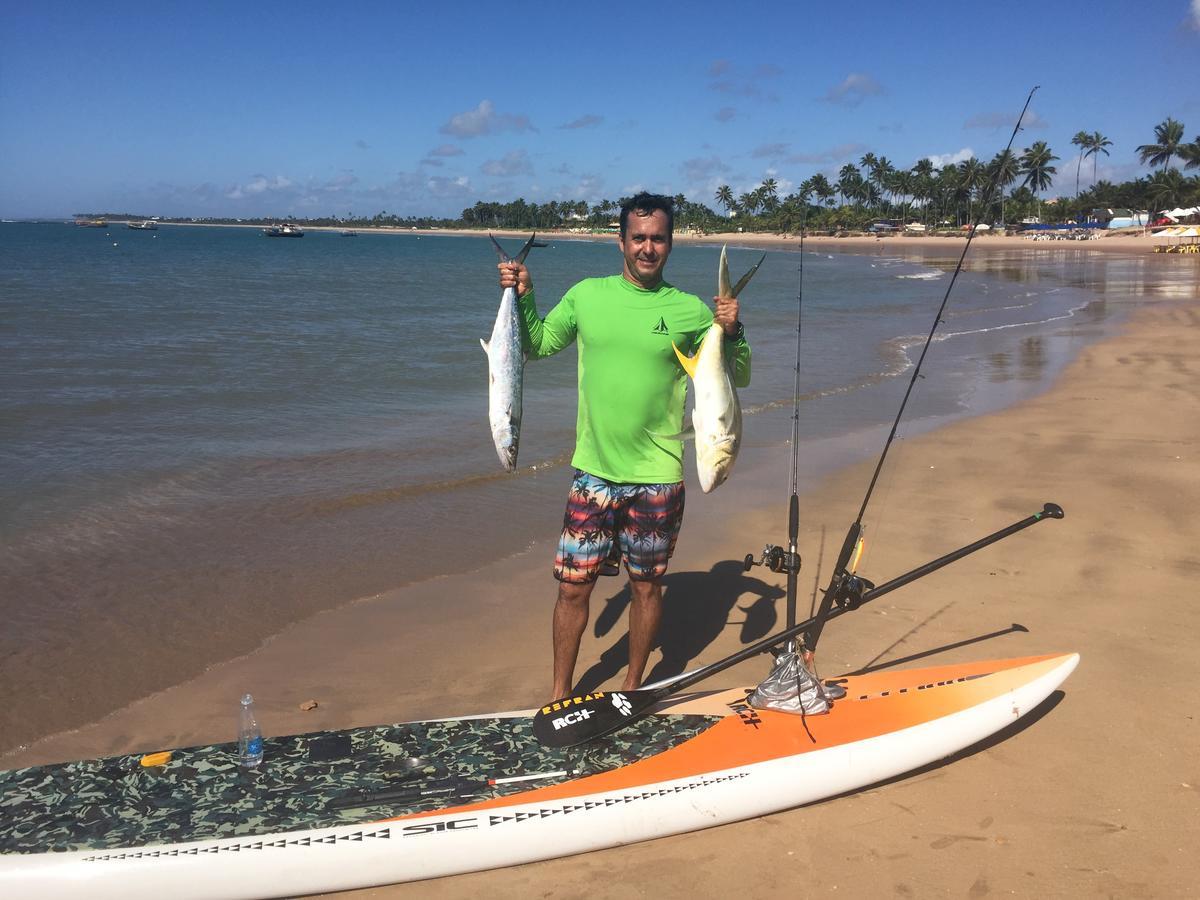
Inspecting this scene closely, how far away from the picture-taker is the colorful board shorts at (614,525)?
3.62 metres

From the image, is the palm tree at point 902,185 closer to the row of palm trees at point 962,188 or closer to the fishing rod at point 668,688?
the row of palm trees at point 962,188

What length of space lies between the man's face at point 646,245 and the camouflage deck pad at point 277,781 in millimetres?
1822

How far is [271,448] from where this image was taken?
990cm

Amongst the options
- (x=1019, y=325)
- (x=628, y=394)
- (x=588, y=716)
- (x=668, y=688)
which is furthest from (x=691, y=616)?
(x=1019, y=325)

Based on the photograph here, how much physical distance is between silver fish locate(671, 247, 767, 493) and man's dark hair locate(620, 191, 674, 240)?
0.43 metres

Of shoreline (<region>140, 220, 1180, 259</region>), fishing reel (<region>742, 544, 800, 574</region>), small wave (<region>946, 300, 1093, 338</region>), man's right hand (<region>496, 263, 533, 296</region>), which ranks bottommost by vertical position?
fishing reel (<region>742, 544, 800, 574</region>)

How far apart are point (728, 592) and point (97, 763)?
3679 millimetres

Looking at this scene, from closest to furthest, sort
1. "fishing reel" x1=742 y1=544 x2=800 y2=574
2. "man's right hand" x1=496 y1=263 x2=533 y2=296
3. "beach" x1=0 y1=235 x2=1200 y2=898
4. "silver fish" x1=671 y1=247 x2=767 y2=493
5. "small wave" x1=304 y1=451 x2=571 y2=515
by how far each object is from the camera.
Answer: "beach" x1=0 y1=235 x2=1200 y2=898
"silver fish" x1=671 y1=247 x2=767 y2=493
"man's right hand" x1=496 y1=263 x2=533 y2=296
"fishing reel" x1=742 y1=544 x2=800 y2=574
"small wave" x1=304 y1=451 x2=571 y2=515

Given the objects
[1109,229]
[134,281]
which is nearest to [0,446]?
[134,281]

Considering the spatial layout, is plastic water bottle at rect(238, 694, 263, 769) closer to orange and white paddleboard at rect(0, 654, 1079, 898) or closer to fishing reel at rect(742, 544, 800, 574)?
orange and white paddleboard at rect(0, 654, 1079, 898)

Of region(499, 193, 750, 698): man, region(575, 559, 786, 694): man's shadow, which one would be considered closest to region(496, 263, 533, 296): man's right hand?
region(499, 193, 750, 698): man

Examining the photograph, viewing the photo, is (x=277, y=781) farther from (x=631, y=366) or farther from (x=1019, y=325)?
(x=1019, y=325)

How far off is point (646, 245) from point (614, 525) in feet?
3.76

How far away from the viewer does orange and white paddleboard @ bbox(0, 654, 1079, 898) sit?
9.53 ft
